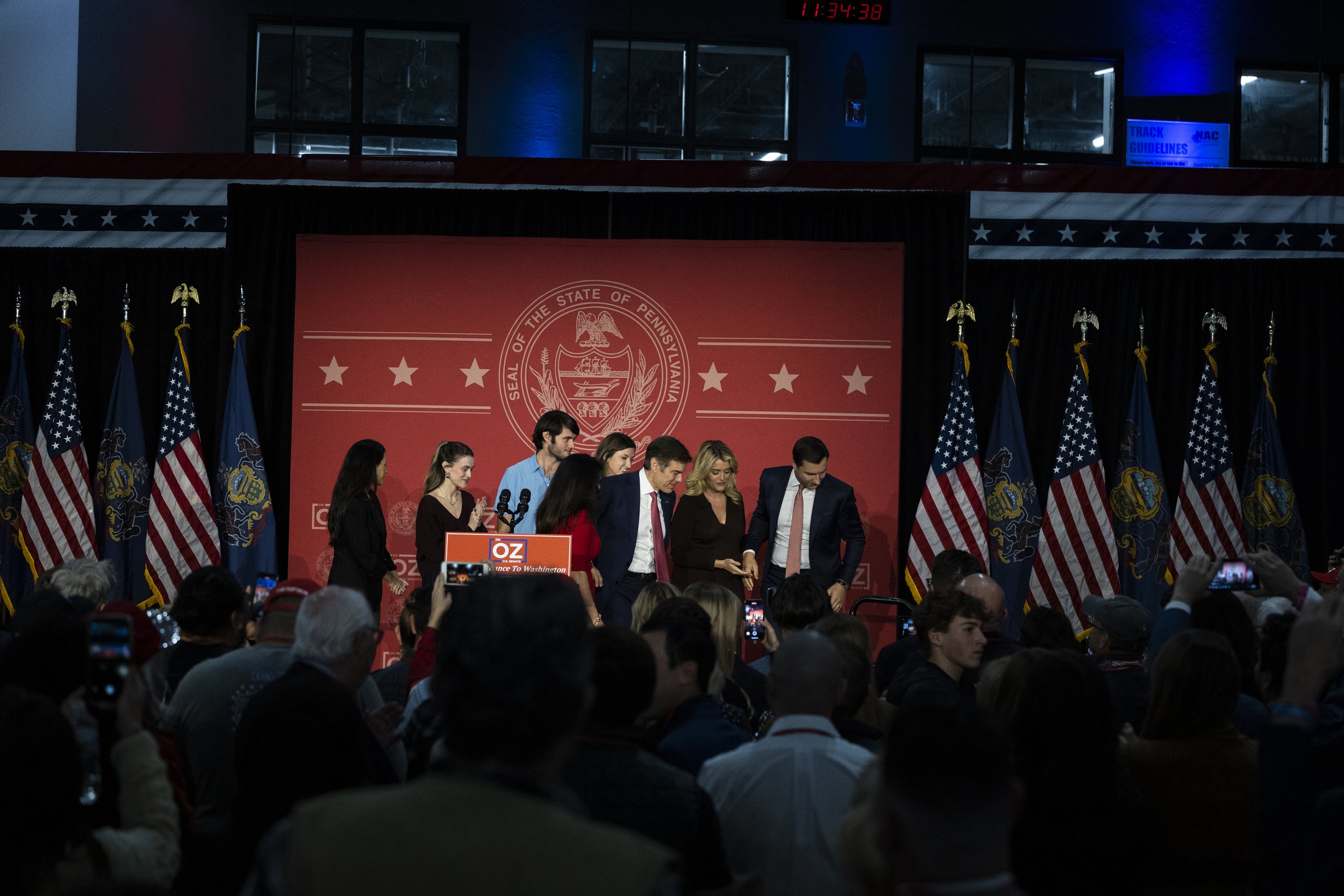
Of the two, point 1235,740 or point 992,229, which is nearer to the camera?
point 1235,740

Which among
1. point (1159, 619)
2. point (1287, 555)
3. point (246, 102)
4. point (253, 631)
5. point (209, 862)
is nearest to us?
point (209, 862)

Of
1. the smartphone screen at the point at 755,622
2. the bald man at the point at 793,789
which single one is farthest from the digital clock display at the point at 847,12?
the bald man at the point at 793,789

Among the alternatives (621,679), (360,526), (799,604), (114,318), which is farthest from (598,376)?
(621,679)

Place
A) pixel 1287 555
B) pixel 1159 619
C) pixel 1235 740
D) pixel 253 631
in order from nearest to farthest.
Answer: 1. pixel 1235 740
2. pixel 1159 619
3. pixel 253 631
4. pixel 1287 555

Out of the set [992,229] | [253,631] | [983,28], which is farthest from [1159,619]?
[983,28]

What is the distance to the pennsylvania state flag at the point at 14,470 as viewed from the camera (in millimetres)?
8250

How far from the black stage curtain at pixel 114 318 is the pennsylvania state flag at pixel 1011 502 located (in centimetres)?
516

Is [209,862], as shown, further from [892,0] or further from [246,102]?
[892,0]

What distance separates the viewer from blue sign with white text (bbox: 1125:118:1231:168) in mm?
9672

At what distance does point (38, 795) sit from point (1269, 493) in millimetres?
7874

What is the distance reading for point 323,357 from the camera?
8305 millimetres

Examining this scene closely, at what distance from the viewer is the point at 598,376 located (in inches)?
328

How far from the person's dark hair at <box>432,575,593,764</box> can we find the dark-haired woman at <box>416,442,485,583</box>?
18.5ft

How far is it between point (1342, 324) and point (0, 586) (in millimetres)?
8868
